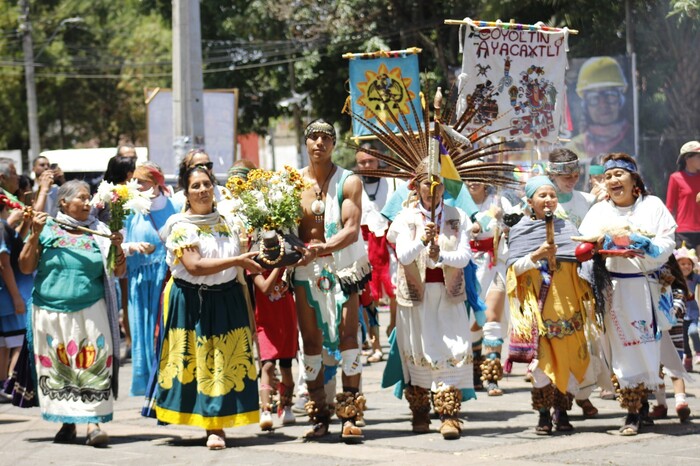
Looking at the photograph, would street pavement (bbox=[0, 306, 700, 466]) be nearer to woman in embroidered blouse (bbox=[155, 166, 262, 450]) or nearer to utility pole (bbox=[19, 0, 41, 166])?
woman in embroidered blouse (bbox=[155, 166, 262, 450])

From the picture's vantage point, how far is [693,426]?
9008 millimetres

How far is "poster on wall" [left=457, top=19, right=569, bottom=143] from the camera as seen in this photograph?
36.9ft

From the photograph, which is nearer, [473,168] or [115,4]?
[473,168]

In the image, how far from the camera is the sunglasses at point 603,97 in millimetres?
20172

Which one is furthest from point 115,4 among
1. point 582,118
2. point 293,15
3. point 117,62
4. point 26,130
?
point 582,118

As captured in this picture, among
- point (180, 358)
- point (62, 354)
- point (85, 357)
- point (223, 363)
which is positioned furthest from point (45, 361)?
point (223, 363)

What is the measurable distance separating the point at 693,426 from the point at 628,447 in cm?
98

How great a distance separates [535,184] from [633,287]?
977 mm

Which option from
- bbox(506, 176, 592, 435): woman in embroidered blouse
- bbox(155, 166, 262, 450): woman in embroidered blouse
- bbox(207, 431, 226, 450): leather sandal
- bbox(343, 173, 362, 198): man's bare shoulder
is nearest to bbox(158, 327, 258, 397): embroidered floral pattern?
bbox(155, 166, 262, 450): woman in embroidered blouse

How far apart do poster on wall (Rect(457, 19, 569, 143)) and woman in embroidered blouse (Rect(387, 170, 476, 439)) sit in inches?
87.7

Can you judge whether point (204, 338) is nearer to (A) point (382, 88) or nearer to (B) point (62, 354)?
(B) point (62, 354)

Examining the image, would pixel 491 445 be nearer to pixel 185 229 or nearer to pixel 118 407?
pixel 185 229

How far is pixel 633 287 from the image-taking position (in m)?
8.92

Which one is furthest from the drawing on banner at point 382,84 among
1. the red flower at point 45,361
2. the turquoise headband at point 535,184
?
the red flower at point 45,361
